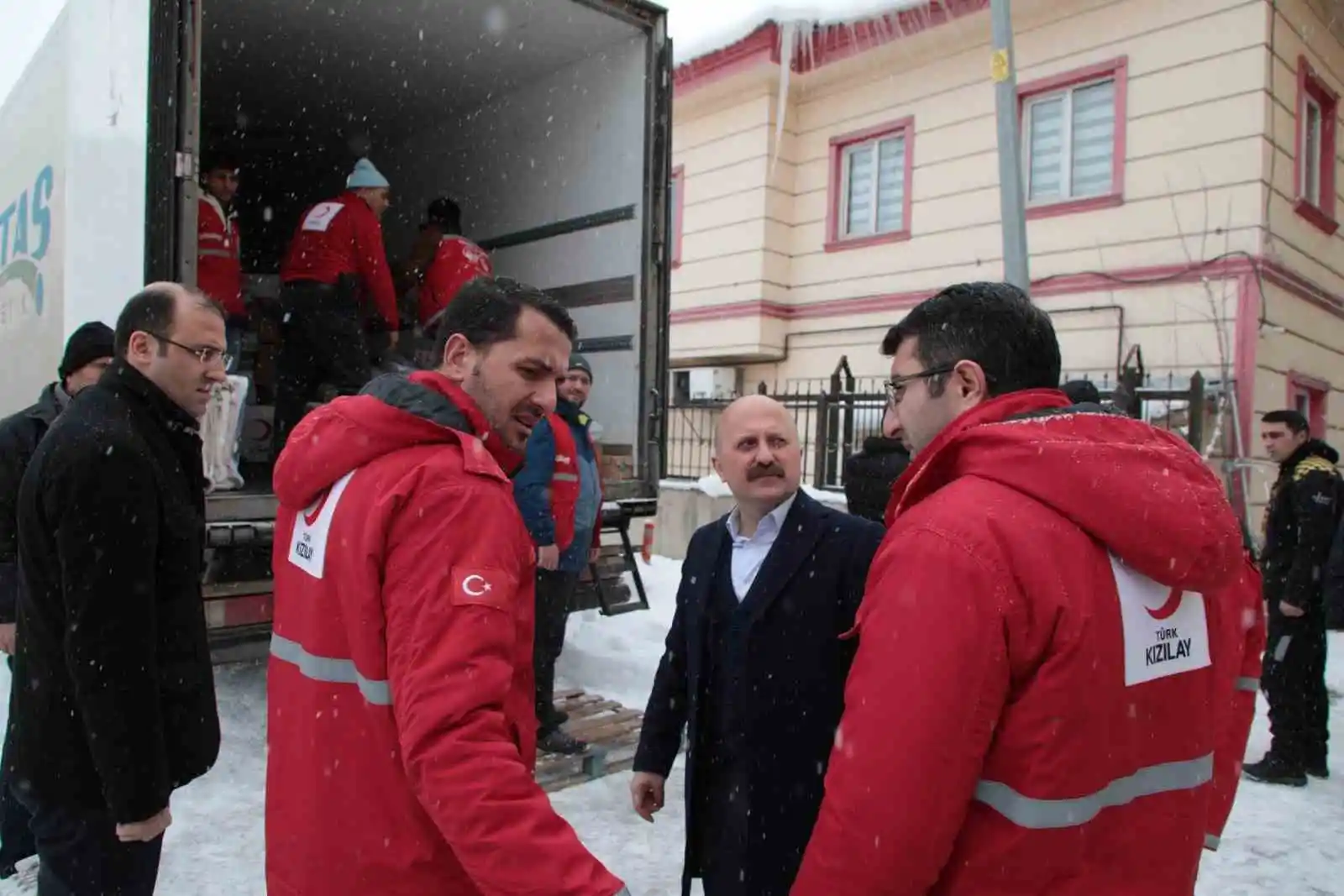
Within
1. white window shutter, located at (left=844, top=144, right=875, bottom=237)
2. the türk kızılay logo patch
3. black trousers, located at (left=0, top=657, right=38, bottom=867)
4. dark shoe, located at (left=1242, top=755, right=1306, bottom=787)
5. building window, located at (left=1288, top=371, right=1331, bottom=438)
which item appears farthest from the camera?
white window shutter, located at (left=844, top=144, right=875, bottom=237)

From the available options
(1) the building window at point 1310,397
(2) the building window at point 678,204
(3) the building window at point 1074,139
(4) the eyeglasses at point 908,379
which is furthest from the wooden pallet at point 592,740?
(2) the building window at point 678,204

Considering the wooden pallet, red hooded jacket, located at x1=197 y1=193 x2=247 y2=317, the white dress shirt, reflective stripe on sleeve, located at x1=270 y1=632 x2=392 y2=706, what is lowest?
the wooden pallet

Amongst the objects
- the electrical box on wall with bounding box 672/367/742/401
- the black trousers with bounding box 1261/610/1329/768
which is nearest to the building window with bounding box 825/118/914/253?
the electrical box on wall with bounding box 672/367/742/401

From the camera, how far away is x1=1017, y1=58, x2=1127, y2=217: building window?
29.9 feet

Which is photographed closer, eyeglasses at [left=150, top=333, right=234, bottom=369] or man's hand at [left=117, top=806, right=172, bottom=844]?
man's hand at [left=117, top=806, right=172, bottom=844]

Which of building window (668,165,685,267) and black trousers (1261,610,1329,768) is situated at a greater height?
building window (668,165,685,267)

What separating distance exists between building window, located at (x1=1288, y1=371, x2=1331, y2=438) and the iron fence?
1280 mm

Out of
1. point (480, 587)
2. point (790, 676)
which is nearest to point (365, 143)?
point (790, 676)

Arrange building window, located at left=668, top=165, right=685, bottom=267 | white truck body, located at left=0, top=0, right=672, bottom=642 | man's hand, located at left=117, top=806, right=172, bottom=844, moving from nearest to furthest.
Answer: man's hand, located at left=117, top=806, right=172, bottom=844
white truck body, located at left=0, top=0, right=672, bottom=642
building window, located at left=668, top=165, right=685, bottom=267

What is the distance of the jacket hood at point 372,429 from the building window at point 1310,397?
9.45 metres

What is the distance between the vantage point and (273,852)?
1.68 metres

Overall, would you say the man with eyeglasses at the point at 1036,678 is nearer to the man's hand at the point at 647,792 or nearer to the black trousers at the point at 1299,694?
the man's hand at the point at 647,792

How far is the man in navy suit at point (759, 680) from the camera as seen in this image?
2221 millimetres

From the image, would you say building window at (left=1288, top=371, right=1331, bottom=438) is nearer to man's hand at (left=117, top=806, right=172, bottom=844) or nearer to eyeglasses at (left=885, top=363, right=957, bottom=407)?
eyeglasses at (left=885, top=363, right=957, bottom=407)
